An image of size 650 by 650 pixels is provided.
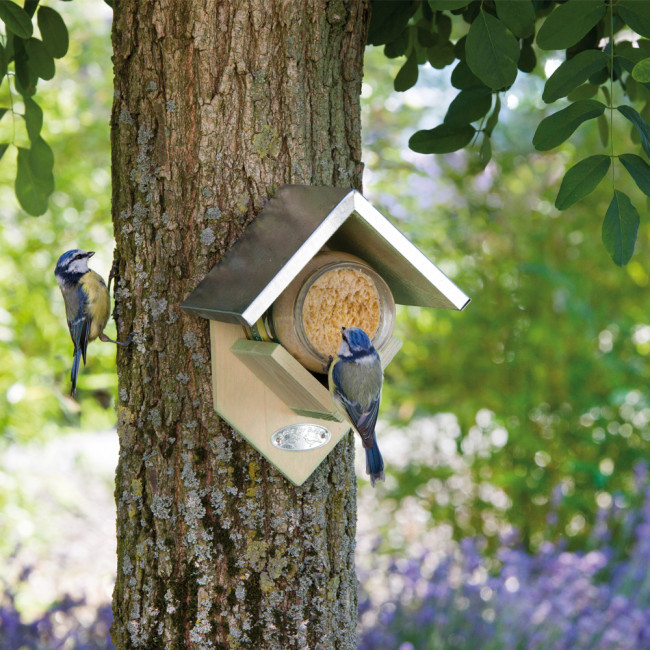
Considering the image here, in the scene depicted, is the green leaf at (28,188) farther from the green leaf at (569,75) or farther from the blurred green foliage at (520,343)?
the blurred green foliage at (520,343)

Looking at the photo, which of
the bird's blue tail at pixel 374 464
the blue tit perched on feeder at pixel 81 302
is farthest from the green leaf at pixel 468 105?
the blue tit perched on feeder at pixel 81 302

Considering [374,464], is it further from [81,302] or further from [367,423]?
[81,302]

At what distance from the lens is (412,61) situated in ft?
6.31

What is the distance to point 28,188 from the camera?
6.11ft

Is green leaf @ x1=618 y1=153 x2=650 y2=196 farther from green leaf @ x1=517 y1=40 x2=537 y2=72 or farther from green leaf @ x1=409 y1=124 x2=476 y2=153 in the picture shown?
green leaf @ x1=517 y1=40 x2=537 y2=72

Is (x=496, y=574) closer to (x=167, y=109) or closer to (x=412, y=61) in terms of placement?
(x=412, y=61)

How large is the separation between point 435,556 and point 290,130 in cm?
297

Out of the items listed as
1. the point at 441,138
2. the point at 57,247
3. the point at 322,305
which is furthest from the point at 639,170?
the point at 57,247

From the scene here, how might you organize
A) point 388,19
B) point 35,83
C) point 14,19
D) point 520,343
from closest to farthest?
point 14,19 < point 388,19 < point 35,83 < point 520,343

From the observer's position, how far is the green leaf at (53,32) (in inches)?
69.1

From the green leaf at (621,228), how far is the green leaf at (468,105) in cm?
39

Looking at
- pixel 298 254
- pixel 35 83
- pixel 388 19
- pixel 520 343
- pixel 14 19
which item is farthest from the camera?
pixel 520 343

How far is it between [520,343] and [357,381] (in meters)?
2.83

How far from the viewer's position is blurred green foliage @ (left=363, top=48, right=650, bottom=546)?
3850 millimetres
